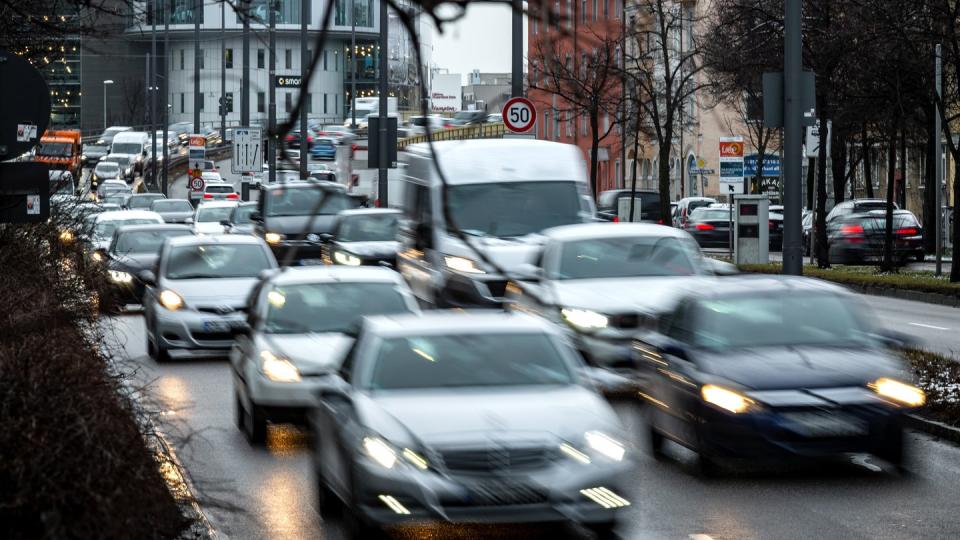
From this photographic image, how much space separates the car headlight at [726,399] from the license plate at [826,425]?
335 mm

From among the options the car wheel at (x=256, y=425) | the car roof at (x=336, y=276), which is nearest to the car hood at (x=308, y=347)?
the car wheel at (x=256, y=425)

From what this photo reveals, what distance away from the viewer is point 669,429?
1252 cm

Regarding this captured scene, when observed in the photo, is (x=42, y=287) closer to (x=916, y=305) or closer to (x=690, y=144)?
(x=916, y=305)

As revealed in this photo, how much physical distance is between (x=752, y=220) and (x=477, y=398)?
1039 inches

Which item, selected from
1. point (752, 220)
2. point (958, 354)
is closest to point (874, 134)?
point (752, 220)

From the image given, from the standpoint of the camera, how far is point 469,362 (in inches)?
409

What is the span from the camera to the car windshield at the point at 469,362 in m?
10.2

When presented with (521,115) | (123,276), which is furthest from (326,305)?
(123,276)

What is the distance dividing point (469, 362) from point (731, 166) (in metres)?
29.0

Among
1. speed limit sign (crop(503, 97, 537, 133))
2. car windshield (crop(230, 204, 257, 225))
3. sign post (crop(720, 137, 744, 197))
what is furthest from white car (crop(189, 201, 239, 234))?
speed limit sign (crop(503, 97, 537, 133))

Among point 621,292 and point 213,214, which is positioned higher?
point 213,214

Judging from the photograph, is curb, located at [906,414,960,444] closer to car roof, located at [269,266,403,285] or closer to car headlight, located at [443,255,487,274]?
car roof, located at [269,266,403,285]

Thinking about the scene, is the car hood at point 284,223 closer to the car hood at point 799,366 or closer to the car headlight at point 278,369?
the car headlight at point 278,369

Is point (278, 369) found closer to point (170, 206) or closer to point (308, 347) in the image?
point (308, 347)
